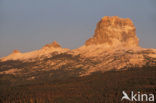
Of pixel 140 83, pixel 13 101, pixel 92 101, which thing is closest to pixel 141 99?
pixel 92 101

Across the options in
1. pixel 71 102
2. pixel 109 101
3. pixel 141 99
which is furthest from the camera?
pixel 71 102

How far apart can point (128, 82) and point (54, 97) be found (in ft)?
139

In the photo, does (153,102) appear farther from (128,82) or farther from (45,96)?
(128,82)

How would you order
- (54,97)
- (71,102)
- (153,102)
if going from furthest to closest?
1. (54,97)
2. (71,102)
3. (153,102)

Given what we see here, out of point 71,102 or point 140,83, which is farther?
point 140,83

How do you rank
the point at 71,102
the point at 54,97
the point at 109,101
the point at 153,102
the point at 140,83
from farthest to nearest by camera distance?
the point at 140,83, the point at 54,97, the point at 71,102, the point at 109,101, the point at 153,102

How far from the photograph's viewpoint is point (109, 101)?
76.1 m

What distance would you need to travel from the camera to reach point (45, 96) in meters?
95.5

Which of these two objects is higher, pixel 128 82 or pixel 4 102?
pixel 128 82

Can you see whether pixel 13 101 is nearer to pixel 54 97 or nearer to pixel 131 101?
pixel 54 97

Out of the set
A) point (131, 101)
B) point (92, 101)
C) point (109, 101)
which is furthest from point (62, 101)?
point (131, 101)

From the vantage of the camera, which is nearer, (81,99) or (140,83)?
(81,99)

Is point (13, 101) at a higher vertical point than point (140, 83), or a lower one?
lower

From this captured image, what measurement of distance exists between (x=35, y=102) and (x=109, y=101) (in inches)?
918
